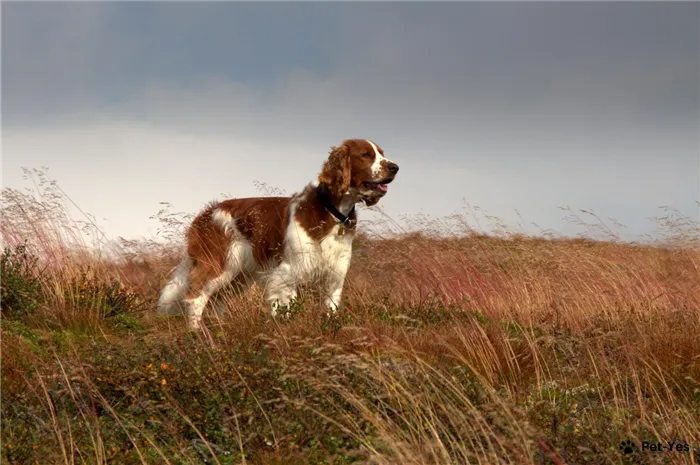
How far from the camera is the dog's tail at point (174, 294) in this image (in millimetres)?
8414

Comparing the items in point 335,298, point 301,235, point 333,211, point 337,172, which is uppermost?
point 337,172

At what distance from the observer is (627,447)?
385cm

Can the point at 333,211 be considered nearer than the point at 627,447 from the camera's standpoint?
No

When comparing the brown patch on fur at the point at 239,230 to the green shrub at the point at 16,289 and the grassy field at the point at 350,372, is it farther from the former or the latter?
the green shrub at the point at 16,289

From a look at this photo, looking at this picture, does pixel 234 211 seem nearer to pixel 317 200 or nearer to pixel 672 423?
pixel 317 200

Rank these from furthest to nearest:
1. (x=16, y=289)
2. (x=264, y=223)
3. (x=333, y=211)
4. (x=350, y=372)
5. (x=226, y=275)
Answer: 1. (x=226, y=275)
2. (x=264, y=223)
3. (x=333, y=211)
4. (x=16, y=289)
5. (x=350, y=372)

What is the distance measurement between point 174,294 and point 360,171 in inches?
98.3

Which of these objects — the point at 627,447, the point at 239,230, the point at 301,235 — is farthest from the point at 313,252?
the point at 627,447

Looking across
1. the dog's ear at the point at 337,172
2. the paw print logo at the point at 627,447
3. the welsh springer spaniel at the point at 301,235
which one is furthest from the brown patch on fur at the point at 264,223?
the paw print logo at the point at 627,447

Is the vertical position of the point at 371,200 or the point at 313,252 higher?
the point at 371,200

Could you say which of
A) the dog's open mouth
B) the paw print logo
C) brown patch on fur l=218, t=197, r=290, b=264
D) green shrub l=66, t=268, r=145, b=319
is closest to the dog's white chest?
brown patch on fur l=218, t=197, r=290, b=264

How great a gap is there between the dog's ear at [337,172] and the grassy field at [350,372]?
1029 mm

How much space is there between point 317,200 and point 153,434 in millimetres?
3682

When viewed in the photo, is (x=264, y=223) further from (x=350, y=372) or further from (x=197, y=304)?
(x=350, y=372)
